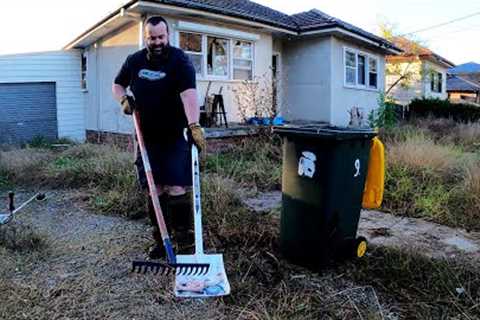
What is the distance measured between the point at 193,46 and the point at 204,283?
873 cm

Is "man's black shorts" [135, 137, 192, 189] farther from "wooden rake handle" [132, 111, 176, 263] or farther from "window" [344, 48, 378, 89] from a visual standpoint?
"window" [344, 48, 378, 89]

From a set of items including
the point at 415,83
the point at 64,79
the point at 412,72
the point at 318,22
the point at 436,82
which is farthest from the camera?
the point at 436,82

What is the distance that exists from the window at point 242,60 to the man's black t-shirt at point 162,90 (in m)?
8.55

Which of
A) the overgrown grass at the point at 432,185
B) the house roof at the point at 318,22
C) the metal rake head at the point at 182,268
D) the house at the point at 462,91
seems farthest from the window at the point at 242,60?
the house at the point at 462,91

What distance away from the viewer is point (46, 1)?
19.6m

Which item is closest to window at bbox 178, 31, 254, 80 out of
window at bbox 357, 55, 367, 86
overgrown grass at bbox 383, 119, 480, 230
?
window at bbox 357, 55, 367, 86

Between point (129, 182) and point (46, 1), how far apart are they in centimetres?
1750

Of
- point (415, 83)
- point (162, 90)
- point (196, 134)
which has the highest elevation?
point (415, 83)

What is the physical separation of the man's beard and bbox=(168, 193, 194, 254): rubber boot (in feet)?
3.60

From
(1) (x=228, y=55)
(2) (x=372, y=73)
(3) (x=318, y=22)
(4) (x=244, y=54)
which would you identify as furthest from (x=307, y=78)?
(2) (x=372, y=73)

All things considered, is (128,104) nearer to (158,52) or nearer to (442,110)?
(158,52)

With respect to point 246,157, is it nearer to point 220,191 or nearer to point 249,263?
point 220,191

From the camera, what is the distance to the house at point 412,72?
1028 inches

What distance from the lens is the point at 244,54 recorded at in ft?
39.6
